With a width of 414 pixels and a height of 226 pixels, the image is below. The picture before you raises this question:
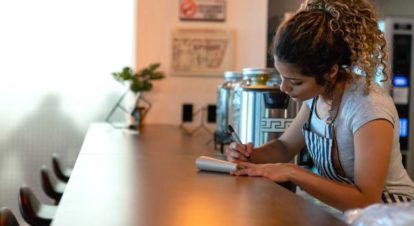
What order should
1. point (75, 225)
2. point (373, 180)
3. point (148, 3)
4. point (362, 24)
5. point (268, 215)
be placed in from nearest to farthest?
point (75, 225)
point (268, 215)
point (373, 180)
point (362, 24)
point (148, 3)

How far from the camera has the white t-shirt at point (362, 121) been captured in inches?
Result: 57.0

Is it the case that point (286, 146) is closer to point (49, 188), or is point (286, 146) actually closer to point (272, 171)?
point (272, 171)

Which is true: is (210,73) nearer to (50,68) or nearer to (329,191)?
(50,68)

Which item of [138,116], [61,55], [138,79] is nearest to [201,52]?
[138,79]

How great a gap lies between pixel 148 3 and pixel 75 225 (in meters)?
2.45

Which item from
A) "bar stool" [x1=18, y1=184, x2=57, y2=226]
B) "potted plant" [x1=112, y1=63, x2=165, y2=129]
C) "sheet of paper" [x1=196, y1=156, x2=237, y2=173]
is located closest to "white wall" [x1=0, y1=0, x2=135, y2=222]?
"potted plant" [x1=112, y1=63, x2=165, y2=129]

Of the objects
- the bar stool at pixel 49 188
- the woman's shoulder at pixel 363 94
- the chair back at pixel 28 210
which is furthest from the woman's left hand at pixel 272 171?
the bar stool at pixel 49 188

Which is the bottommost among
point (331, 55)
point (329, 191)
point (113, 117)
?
point (113, 117)

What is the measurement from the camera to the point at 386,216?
839 mm

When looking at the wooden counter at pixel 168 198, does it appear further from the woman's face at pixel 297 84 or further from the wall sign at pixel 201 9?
the wall sign at pixel 201 9

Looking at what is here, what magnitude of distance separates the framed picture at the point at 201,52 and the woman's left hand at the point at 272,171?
1.78 m

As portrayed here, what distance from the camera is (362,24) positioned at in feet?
4.96

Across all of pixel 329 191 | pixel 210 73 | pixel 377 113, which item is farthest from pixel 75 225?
pixel 210 73

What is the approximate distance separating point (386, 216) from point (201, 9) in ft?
8.46
